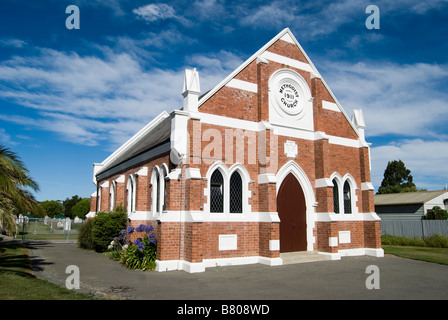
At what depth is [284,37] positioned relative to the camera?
1664cm

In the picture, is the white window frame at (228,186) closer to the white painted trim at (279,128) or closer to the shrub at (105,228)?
the white painted trim at (279,128)

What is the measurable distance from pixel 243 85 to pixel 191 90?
2.72 meters

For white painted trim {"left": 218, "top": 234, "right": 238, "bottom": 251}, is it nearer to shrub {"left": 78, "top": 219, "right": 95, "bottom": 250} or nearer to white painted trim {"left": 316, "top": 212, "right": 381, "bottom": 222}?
white painted trim {"left": 316, "top": 212, "right": 381, "bottom": 222}

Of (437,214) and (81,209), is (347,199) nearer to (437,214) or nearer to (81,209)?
(437,214)

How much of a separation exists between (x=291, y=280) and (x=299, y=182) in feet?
21.2

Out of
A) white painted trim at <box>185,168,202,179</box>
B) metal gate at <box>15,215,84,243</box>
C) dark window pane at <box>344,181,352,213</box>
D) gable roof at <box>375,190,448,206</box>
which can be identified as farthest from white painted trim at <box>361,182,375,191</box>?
metal gate at <box>15,215,84,243</box>

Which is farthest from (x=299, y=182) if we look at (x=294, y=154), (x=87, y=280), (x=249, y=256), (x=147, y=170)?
(x=87, y=280)

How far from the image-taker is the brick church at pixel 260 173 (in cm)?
1295

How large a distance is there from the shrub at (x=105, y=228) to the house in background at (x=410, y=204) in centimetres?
2508

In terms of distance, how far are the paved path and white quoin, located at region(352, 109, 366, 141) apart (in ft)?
24.3

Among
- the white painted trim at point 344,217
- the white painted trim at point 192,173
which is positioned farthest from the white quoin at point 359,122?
→ the white painted trim at point 192,173

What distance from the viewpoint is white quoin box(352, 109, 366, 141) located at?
1872 cm

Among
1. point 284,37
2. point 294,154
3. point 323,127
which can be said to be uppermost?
point 284,37

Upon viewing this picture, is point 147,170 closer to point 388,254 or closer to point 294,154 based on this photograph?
point 294,154
